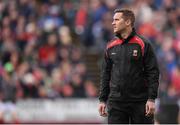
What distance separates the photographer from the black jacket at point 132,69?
9109 mm

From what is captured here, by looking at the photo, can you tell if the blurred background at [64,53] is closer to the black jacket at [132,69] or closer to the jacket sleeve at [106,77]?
the jacket sleeve at [106,77]

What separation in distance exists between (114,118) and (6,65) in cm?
995

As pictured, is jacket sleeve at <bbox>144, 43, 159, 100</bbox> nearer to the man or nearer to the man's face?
the man

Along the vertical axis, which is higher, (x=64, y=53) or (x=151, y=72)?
(x=151, y=72)

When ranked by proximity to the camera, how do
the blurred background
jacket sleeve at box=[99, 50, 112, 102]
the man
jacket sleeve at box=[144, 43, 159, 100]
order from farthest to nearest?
the blurred background
jacket sleeve at box=[99, 50, 112, 102]
the man
jacket sleeve at box=[144, 43, 159, 100]

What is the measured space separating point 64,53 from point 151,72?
1036 centimetres

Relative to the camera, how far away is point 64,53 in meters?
19.3

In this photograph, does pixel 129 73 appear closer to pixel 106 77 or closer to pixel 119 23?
pixel 106 77

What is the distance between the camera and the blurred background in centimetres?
1814

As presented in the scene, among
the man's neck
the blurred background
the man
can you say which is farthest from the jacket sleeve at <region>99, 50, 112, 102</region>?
the blurred background

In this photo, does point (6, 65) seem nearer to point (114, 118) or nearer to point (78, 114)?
point (78, 114)

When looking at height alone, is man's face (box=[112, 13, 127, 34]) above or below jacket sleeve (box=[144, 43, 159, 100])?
above

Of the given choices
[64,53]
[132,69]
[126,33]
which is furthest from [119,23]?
[64,53]

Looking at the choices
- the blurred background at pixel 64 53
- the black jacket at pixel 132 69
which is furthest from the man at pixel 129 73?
the blurred background at pixel 64 53
